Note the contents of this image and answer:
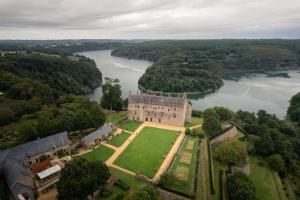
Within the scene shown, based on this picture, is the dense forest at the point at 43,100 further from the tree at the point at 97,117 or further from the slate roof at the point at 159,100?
the slate roof at the point at 159,100

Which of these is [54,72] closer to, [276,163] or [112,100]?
[112,100]

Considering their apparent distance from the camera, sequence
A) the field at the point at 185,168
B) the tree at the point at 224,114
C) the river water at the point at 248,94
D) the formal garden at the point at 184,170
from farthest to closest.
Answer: the river water at the point at 248,94, the tree at the point at 224,114, the field at the point at 185,168, the formal garden at the point at 184,170

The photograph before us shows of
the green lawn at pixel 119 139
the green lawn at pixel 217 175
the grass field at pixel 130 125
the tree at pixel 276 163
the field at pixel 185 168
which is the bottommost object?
the tree at pixel 276 163

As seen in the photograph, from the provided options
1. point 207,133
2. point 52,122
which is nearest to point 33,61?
point 52,122

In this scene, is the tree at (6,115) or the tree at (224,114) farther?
the tree at (224,114)

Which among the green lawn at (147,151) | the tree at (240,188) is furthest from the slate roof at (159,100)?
the tree at (240,188)

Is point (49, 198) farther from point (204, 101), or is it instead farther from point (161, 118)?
point (204, 101)

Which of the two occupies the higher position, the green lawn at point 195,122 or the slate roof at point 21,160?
the slate roof at point 21,160
